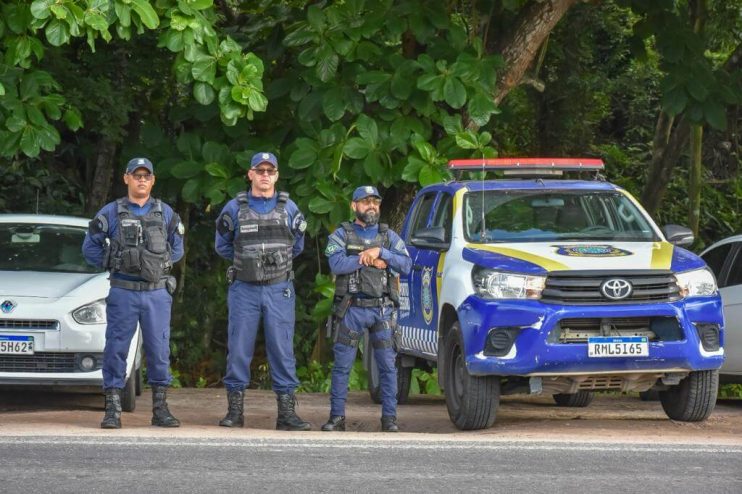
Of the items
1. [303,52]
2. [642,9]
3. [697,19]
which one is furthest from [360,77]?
[697,19]

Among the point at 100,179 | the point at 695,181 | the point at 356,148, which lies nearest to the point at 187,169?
the point at 356,148

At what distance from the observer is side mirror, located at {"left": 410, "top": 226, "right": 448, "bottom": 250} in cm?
1101

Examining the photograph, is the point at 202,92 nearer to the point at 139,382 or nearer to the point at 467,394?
the point at 139,382

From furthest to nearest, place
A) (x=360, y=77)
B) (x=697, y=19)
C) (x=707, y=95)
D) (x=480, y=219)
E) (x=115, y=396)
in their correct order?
(x=697, y=19) < (x=707, y=95) < (x=360, y=77) < (x=480, y=219) < (x=115, y=396)

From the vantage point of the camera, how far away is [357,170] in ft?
44.6

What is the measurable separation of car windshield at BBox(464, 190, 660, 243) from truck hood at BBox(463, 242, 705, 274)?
279 millimetres

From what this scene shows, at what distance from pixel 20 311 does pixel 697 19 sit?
1009 cm

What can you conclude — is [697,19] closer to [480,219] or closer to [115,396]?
[480,219]

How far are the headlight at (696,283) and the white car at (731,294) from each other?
2.39m

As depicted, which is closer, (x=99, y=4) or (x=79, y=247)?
(x=99, y=4)

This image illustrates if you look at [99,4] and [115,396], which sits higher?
[99,4]

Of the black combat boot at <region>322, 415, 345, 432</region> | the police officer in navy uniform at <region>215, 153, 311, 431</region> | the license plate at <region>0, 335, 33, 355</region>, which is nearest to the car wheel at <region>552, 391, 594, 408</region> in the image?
the black combat boot at <region>322, 415, 345, 432</region>

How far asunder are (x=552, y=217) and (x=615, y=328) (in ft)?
5.04

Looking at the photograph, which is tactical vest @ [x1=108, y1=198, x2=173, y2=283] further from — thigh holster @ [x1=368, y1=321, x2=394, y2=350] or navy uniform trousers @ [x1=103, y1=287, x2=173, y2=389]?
thigh holster @ [x1=368, y1=321, x2=394, y2=350]
